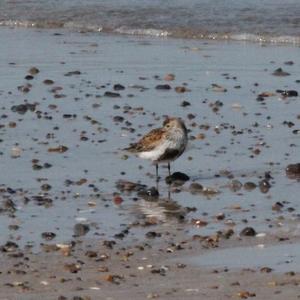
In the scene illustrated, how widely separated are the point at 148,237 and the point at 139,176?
2.12m

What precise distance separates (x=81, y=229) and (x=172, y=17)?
526 inches

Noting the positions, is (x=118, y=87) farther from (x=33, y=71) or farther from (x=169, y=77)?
(x=33, y=71)

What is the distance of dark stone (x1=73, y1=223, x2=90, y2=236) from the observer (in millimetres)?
8742

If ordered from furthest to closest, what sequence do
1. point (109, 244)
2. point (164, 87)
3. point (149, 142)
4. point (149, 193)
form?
point (164, 87) → point (149, 142) → point (149, 193) → point (109, 244)

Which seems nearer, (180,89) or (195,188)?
(195,188)

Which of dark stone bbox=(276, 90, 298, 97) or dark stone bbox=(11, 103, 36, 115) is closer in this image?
dark stone bbox=(11, 103, 36, 115)

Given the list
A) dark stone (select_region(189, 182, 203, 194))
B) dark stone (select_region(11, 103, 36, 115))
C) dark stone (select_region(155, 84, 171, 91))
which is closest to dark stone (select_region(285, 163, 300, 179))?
dark stone (select_region(189, 182, 203, 194))

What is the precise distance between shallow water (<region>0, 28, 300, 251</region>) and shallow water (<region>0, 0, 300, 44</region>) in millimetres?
1136

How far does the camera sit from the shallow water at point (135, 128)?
368 inches

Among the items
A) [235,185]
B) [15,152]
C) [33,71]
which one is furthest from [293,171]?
[33,71]

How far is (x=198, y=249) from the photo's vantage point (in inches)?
325

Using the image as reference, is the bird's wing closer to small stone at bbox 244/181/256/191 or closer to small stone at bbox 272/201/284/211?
small stone at bbox 244/181/256/191

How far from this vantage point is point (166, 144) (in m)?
10.6

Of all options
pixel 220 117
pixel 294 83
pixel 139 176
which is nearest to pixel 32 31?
pixel 294 83
